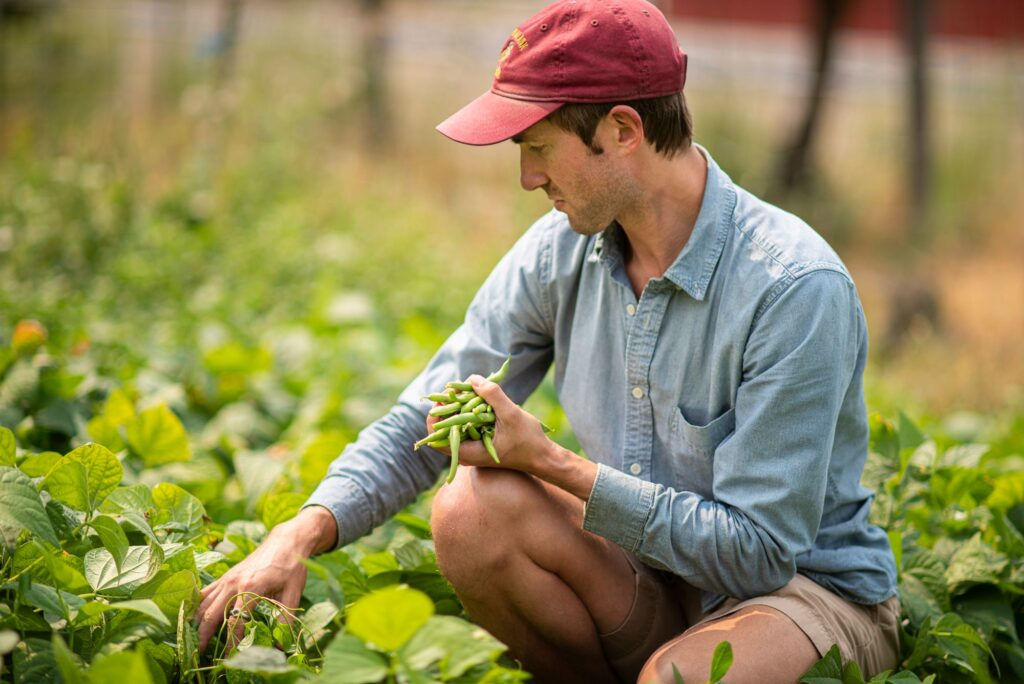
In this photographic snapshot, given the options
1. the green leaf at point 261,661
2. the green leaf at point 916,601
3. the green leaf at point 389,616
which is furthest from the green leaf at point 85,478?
the green leaf at point 916,601

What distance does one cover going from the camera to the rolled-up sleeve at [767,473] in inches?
83.2

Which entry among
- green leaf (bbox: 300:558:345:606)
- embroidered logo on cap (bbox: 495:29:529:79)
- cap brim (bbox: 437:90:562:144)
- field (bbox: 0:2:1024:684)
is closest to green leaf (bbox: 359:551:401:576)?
field (bbox: 0:2:1024:684)

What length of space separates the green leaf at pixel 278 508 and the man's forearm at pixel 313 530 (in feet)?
0.57

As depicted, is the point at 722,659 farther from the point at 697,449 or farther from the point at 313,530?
the point at 313,530

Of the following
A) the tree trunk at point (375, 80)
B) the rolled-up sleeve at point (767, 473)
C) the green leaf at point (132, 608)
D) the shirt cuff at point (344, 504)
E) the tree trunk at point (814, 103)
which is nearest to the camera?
the green leaf at point (132, 608)

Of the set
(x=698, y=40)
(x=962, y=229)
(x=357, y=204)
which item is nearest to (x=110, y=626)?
(x=357, y=204)

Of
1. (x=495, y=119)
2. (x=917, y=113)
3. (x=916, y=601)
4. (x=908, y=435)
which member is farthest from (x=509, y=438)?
(x=917, y=113)

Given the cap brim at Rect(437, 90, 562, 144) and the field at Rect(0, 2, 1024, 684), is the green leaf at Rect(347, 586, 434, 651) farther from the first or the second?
the cap brim at Rect(437, 90, 562, 144)

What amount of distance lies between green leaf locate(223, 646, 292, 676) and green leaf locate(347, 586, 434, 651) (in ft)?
0.63

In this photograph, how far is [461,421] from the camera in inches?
83.3

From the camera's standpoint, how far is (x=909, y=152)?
24.9 feet

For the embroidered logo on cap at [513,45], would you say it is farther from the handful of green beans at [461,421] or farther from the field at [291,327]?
the field at [291,327]

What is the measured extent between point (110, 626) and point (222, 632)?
209mm

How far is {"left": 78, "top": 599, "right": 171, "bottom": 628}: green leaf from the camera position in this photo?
6.20 feet
